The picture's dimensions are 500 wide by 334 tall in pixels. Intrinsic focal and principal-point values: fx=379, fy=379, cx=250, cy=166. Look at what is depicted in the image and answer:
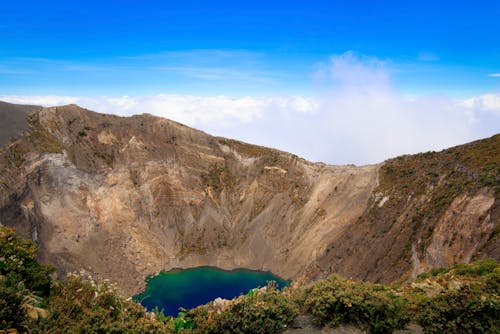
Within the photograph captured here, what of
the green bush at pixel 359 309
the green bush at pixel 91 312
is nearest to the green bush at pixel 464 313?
the green bush at pixel 359 309

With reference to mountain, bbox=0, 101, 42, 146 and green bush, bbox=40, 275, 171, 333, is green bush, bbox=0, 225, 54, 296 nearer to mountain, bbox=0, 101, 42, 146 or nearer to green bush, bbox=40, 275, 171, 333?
green bush, bbox=40, 275, 171, 333

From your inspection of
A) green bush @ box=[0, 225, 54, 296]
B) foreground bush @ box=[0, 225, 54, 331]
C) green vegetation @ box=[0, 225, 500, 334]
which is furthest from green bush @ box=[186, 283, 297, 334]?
green bush @ box=[0, 225, 54, 296]

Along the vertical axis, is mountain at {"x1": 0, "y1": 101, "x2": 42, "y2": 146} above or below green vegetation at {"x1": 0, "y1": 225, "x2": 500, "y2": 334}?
above

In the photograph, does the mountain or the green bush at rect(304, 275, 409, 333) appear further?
the mountain

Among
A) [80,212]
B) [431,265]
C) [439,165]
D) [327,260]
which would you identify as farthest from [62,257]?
[439,165]

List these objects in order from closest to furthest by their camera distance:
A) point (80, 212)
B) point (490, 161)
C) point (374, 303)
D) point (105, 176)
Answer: point (374, 303)
point (490, 161)
point (80, 212)
point (105, 176)

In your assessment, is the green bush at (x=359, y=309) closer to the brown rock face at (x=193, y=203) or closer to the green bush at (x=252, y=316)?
the green bush at (x=252, y=316)

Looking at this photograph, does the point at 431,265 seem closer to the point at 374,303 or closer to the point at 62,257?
the point at 374,303
